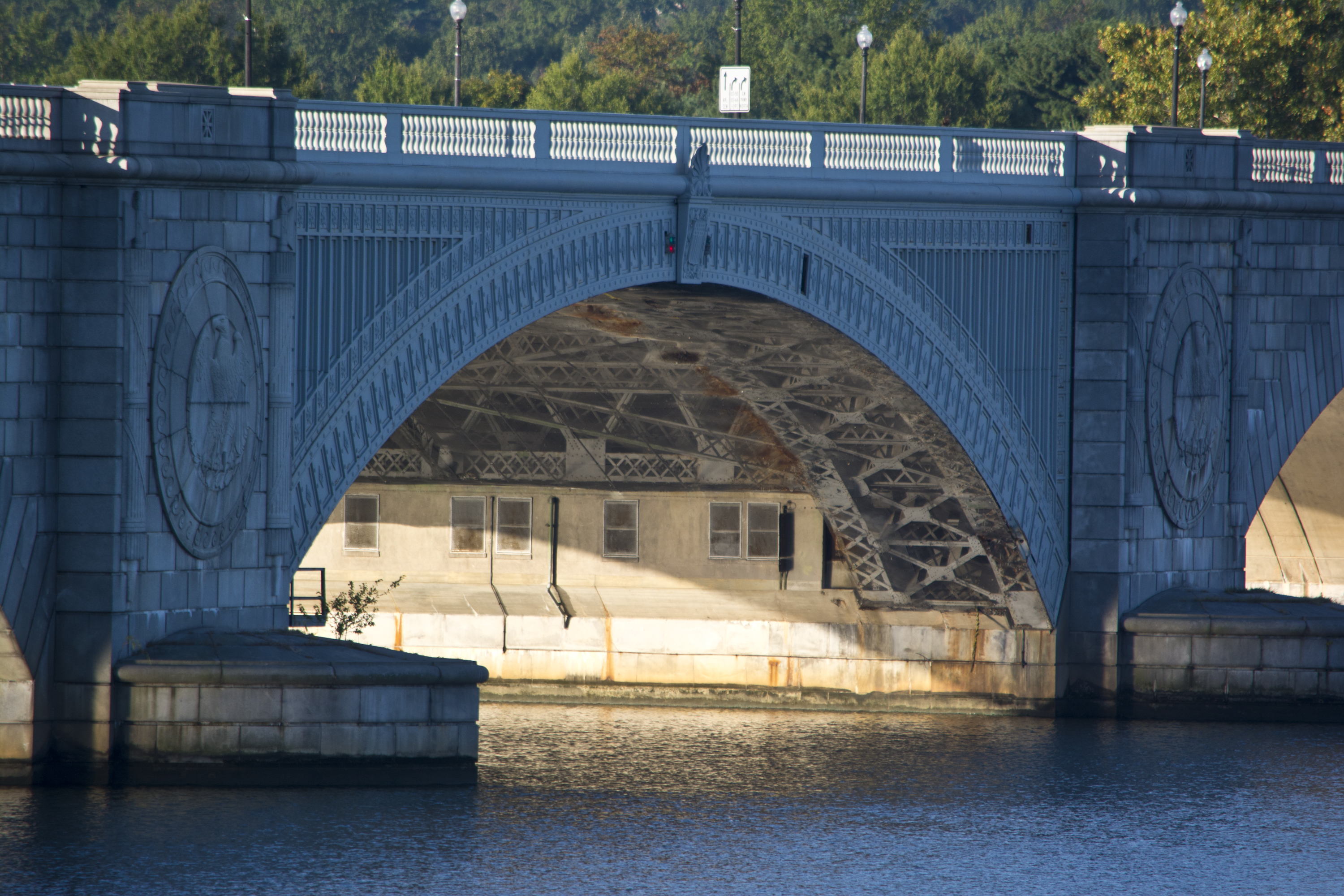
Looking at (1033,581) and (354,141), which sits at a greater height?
(354,141)

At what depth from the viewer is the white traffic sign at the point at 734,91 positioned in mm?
29781

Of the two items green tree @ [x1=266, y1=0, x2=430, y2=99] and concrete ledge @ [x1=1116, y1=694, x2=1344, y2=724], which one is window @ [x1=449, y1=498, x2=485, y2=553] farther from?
green tree @ [x1=266, y1=0, x2=430, y2=99]

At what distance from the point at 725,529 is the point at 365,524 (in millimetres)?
5529

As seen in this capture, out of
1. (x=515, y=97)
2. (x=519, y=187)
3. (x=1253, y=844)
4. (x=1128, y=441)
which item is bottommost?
(x=1253, y=844)

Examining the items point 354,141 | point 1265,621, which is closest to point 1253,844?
point 1265,621

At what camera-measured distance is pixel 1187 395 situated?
31.8 metres

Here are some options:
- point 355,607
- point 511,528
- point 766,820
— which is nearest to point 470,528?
point 511,528

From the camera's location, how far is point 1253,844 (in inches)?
932

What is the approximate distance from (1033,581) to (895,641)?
10.2ft

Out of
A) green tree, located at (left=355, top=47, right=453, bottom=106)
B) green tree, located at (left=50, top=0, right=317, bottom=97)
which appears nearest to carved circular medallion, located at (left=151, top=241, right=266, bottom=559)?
green tree, located at (left=50, top=0, right=317, bottom=97)

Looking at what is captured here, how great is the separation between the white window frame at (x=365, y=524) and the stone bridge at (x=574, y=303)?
6.58 m

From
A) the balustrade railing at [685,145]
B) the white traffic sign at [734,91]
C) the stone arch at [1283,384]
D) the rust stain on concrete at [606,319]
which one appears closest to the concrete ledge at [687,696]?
the stone arch at [1283,384]

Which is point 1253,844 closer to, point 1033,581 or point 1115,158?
point 1033,581

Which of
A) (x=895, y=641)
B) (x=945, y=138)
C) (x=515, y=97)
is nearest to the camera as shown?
(x=945, y=138)
